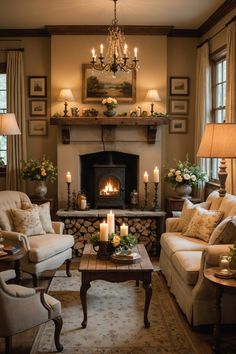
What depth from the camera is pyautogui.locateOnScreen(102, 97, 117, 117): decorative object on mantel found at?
21.2 ft

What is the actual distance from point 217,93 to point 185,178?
4.28 feet

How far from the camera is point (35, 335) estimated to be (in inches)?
145

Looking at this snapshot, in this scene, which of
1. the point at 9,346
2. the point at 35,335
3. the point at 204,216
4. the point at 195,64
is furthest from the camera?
the point at 195,64

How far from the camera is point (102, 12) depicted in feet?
19.5

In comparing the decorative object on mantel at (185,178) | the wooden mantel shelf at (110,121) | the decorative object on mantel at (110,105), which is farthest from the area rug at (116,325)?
the decorative object on mantel at (110,105)

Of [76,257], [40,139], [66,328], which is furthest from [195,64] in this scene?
[66,328]

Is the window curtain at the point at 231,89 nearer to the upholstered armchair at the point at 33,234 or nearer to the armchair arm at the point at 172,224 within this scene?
the armchair arm at the point at 172,224

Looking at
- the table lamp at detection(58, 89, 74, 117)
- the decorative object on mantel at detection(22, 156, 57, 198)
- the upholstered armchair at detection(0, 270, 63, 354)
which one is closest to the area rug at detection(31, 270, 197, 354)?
the upholstered armchair at detection(0, 270, 63, 354)

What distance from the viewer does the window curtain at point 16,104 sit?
6820 mm

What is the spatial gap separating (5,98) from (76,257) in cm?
271

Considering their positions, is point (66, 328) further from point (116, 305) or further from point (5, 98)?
point (5, 98)

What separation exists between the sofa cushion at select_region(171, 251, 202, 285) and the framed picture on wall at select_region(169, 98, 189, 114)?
3062 mm

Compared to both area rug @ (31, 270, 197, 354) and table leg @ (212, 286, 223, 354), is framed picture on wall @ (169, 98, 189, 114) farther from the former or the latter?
table leg @ (212, 286, 223, 354)

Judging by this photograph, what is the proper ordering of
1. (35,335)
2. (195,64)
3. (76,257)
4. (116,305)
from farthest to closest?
(195,64) → (76,257) → (116,305) → (35,335)
